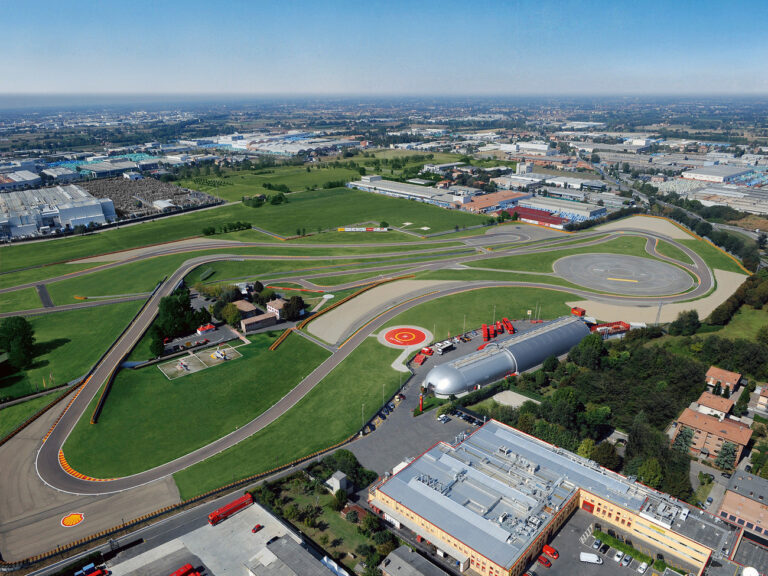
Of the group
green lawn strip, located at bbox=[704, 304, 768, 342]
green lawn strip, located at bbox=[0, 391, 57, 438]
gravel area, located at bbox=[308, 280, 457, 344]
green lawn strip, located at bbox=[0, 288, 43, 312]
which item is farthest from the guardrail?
green lawn strip, located at bbox=[704, 304, 768, 342]

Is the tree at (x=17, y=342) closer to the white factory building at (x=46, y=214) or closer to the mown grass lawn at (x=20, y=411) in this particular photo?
the mown grass lawn at (x=20, y=411)

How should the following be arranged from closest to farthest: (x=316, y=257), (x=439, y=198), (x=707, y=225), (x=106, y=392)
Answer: (x=106, y=392)
(x=316, y=257)
(x=707, y=225)
(x=439, y=198)

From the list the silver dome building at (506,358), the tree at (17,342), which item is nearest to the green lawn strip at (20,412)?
the tree at (17,342)

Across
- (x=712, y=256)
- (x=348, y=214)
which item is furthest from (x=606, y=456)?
(x=348, y=214)

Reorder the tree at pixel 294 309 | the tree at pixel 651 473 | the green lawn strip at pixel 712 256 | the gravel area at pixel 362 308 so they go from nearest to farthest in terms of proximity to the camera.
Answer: the tree at pixel 651 473 < the gravel area at pixel 362 308 < the tree at pixel 294 309 < the green lawn strip at pixel 712 256

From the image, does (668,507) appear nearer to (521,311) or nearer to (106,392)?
(521,311)

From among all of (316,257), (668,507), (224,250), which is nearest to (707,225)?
(316,257)

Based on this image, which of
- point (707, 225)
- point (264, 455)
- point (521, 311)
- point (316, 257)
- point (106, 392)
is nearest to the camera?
point (264, 455)
